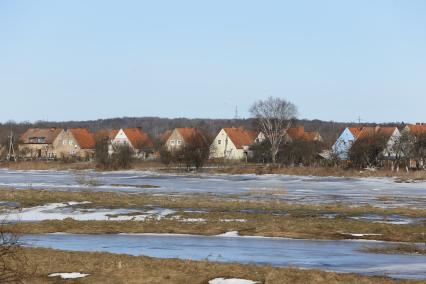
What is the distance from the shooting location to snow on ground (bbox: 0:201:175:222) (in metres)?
26.3

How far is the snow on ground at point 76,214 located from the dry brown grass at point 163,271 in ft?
36.4

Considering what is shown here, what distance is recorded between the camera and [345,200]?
3647 centimetres

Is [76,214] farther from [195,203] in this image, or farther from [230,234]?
[230,234]

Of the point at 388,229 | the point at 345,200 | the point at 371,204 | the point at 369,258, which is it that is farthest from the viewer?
the point at 345,200

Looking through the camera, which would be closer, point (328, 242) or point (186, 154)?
point (328, 242)

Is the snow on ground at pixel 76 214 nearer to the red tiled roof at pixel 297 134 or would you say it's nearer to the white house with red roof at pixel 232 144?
the red tiled roof at pixel 297 134

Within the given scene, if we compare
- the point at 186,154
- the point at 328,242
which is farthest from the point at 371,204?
the point at 186,154

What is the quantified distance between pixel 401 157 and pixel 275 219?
58.3 m

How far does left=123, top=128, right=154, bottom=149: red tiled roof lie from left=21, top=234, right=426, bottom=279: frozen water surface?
107m

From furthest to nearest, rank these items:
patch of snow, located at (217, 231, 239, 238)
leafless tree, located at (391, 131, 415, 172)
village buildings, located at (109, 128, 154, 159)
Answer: village buildings, located at (109, 128, 154, 159), leafless tree, located at (391, 131, 415, 172), patch of snow, located at (217, 231, 239, 238)

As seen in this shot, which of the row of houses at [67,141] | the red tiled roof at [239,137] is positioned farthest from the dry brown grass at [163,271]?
the row of houses at [67,141]

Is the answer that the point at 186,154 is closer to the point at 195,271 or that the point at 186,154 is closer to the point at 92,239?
the point at 92,239

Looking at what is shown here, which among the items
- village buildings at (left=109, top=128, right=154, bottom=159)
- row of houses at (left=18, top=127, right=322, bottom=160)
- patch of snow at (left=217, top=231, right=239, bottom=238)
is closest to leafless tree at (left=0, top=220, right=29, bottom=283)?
patch of snow at (left=217, top=231, right=239, bottom=238)

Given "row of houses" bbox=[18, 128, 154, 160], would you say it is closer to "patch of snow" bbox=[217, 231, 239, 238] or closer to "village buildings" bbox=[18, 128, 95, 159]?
"village buildings" bbox=[18, 128, 95, 159]
